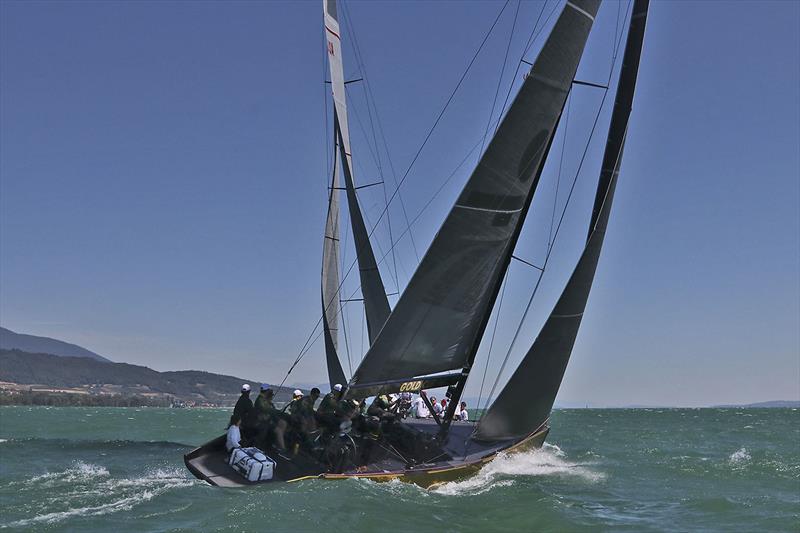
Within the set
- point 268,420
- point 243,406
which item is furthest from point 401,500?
point 243,406

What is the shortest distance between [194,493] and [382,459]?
3820mm

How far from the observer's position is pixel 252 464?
14367 mm

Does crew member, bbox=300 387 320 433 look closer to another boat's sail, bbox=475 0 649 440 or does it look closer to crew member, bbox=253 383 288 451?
crew member, bbox=253 383 288 451

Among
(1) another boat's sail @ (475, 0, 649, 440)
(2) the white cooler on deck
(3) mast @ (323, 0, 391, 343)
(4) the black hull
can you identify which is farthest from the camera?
(3) mast @ (323, 0, 391, 343)

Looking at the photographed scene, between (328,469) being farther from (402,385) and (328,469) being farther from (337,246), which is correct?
(337,246)

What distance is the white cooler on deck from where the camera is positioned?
14.3 meters

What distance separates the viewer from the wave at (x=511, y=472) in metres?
15.8

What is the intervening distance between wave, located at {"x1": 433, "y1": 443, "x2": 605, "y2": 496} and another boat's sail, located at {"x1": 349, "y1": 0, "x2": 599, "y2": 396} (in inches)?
88.6

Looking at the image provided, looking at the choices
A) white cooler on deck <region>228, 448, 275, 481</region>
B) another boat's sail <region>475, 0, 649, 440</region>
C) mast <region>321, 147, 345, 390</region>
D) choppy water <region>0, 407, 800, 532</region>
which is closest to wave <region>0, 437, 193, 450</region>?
choppy water <region>0, 407, 800, 532</region>

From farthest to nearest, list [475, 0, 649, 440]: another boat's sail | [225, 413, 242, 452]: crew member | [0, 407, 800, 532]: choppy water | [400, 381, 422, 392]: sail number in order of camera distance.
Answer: [475, 0, 649, 440]: another boat's sail < [400, 381, 422, 392]: sail number < [225, 413, 242, 452]: crew member < [0, 407, 800, 532]: choppy water

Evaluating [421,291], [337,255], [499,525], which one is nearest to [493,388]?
A: [421,291]

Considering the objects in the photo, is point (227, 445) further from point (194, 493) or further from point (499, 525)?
point (499, 525)

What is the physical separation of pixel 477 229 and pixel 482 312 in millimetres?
2254

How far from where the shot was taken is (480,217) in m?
16.0
